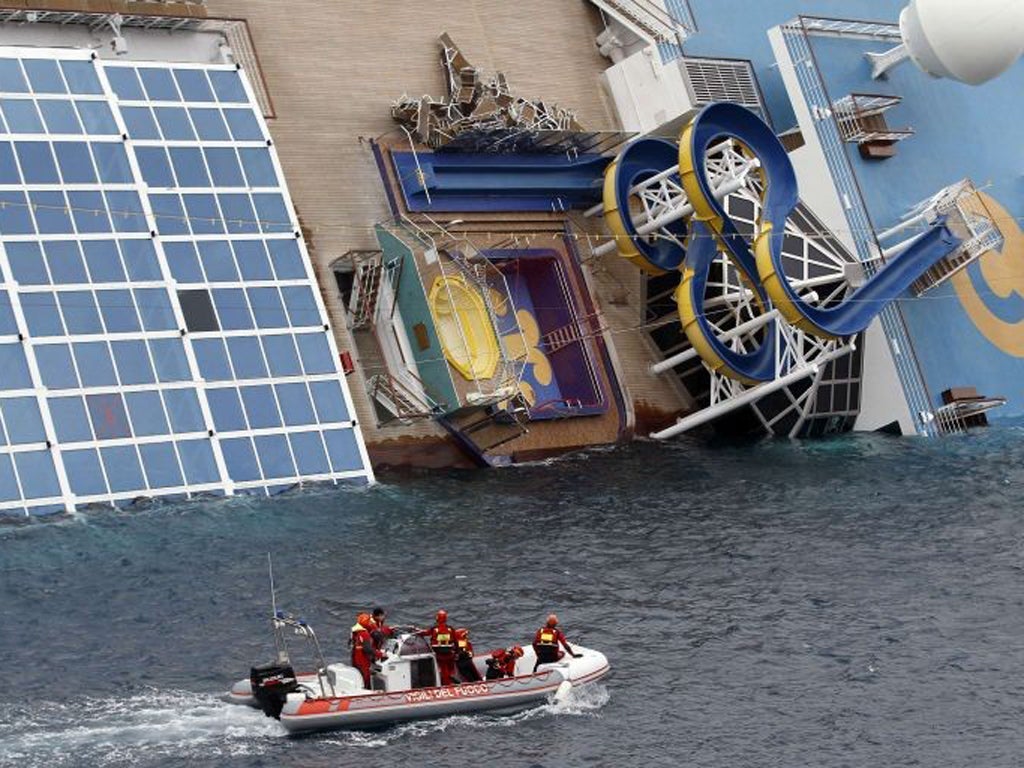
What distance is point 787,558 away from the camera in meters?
65.8

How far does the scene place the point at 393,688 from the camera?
2067 inches

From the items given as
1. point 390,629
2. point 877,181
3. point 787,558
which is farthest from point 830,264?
point 390,629

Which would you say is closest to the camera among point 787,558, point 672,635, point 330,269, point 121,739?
point 121,739

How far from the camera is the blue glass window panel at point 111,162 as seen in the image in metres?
69.9

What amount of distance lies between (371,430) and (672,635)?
62.6 feet

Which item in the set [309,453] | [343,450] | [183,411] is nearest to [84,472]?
[183,411]

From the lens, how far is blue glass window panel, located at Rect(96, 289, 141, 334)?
67.6 meters

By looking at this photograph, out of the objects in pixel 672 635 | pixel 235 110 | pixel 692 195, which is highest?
pixel 235 110

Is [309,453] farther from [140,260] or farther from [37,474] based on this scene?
[37,474]

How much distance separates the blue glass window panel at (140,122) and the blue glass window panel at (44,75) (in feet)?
7.31

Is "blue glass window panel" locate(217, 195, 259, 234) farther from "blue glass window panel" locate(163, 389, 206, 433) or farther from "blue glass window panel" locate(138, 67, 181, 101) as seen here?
"blue glass window panel" locate(163, 389, 206, 433)

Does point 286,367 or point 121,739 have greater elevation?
point 286,367

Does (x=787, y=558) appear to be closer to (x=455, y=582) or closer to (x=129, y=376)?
(x=455, y=582)

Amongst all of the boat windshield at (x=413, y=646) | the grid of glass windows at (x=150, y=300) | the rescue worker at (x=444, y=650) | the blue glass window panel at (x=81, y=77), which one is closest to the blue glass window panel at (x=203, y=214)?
the grid of glass windows at (x=150, y=300)
